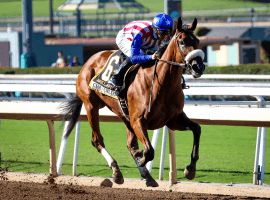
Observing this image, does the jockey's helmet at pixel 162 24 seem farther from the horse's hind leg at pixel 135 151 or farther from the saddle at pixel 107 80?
the horse's hind leg at pixel 135 151

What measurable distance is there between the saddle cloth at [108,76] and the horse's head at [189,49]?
0.87m

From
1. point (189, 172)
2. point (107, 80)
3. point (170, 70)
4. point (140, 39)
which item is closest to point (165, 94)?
point (170, 70)

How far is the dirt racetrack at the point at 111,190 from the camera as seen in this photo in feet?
12.5

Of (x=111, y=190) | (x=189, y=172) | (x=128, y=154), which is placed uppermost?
(x=189, y=172)

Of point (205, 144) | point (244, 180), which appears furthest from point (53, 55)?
point (244, 180)

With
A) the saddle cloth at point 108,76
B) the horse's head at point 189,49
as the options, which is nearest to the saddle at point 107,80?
the saddle cloth at point 108,76

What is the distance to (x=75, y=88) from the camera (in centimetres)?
500

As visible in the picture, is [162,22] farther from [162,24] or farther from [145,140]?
[145,140]

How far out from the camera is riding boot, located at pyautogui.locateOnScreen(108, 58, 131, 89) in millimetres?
3926

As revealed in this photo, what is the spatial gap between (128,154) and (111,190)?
1520mm

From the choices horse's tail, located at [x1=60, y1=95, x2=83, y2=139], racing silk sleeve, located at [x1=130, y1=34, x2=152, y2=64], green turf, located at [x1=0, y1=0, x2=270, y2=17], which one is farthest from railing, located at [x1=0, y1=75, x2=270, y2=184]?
green turf, located at [x1=0, y1=0, x2=270, y2=17]

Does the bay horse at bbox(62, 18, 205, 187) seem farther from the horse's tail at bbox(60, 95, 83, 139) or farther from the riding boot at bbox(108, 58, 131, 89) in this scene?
the horse's tail at bbox(60, 95, 83, 139)

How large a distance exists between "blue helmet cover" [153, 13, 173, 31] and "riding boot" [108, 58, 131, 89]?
0.44 m

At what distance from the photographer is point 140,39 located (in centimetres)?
371
